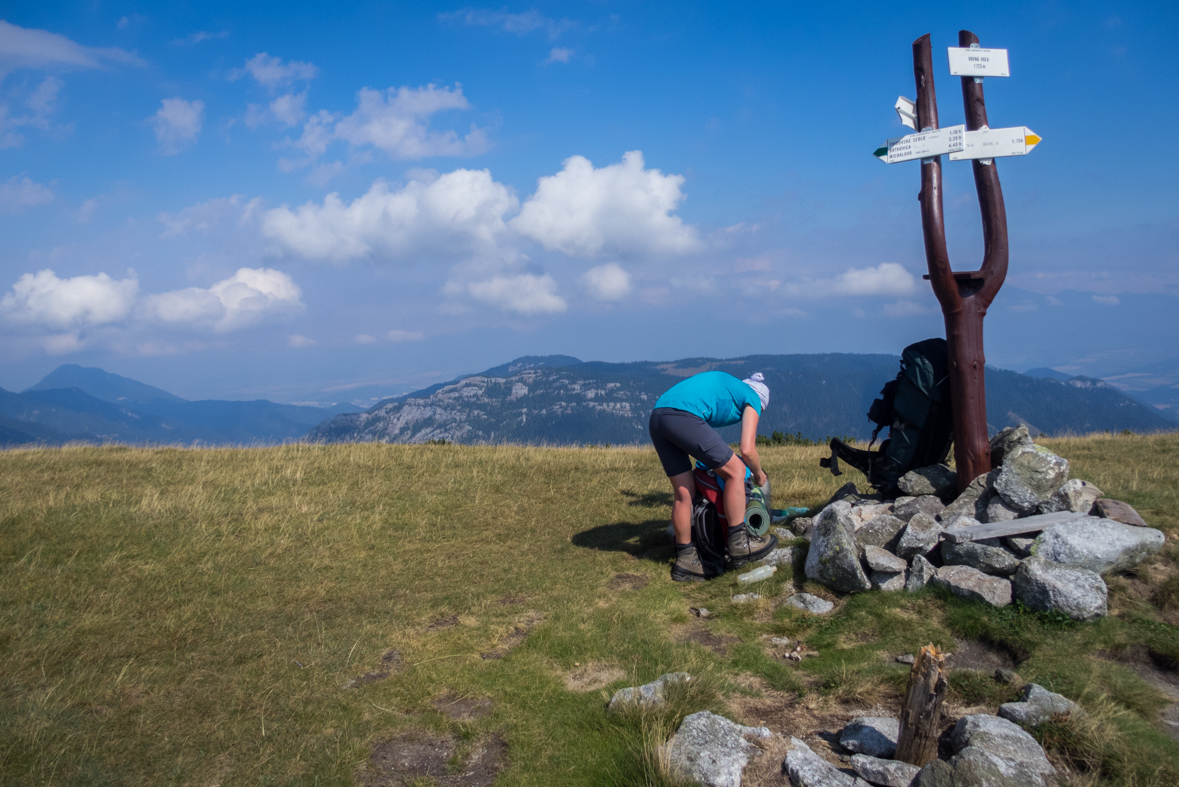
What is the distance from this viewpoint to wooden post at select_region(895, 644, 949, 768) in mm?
3705

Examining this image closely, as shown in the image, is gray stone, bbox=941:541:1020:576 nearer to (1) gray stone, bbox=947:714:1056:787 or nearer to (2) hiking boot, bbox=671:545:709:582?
(1) gray stone, bbox=947:714:1056:787

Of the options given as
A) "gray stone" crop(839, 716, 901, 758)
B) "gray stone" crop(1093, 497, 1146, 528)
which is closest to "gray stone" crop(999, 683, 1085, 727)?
"gray stone" crop(839, 716, 901, 758)

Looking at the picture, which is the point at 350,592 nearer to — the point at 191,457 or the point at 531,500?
the point at 531,500

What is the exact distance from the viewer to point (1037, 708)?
4066 millimetres

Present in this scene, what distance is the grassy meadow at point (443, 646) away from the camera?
4.39 meters

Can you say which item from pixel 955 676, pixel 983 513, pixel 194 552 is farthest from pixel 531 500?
pixel 955 676

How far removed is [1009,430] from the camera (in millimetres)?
8062

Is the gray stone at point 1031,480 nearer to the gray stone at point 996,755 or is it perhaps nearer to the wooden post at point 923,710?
the gray stone at point 996,755

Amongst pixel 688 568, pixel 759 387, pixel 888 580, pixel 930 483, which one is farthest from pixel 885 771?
pixel 930 483

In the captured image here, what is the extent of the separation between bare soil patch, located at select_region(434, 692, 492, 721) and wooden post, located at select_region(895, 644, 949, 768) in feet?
9.85

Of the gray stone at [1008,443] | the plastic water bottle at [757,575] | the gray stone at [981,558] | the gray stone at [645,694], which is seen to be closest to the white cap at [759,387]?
the plastic water bottle at [757,575]

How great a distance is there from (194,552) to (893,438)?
32.2ft

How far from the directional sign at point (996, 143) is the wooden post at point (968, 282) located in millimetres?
145

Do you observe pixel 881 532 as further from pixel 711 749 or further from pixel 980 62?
pixel 980 62
